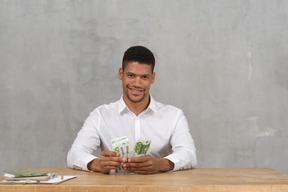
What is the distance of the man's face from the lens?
8.57 feet

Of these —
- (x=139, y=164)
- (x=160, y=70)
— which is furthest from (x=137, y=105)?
(x=160, y=70)

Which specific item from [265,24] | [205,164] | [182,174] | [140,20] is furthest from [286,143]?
[182,174]

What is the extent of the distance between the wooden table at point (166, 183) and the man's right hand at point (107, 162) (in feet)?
0.28

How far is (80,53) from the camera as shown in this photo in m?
4.03

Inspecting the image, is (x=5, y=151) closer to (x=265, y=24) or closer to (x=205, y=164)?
(x=205, y=164)

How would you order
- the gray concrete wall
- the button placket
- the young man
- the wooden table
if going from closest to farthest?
the wooden table
the young man
the button placket
the gray concrete wall

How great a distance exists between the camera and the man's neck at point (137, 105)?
2736mm

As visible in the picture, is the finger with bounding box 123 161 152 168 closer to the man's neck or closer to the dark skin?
the dark skin

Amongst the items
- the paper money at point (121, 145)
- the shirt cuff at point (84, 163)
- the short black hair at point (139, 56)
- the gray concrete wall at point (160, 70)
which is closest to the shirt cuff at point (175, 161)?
the paper money at point (121, 145)

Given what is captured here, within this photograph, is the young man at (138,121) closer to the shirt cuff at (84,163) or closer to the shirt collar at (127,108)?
the shirt collar at (127,108)

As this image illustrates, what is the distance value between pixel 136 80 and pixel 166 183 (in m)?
1.00

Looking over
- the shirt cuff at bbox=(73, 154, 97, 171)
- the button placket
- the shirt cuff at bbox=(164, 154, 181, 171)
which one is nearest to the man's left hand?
the shirt cuff at bbox=(164, 154, 181, 171)

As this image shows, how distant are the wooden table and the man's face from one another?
2.48ft

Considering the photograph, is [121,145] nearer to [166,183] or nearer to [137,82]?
[166,183]
